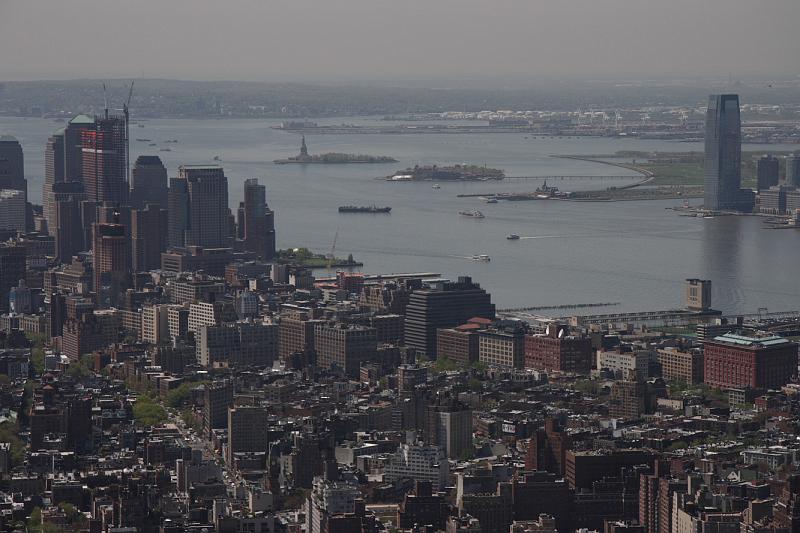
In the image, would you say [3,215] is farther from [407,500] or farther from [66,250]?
[407,500]

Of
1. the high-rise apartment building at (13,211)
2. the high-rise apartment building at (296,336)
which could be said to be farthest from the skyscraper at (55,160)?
the high-rise apartment building at (296,336)

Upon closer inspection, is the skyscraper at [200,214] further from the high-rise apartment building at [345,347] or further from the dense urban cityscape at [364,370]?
the high-rise apartment building at [345,347]

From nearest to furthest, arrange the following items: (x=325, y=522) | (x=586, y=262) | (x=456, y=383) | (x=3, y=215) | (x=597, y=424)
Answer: (x=325, y=522) → (x=597, y=424) → (x=456, y=383) → (x=586, y=262) → (x=3, y=215)

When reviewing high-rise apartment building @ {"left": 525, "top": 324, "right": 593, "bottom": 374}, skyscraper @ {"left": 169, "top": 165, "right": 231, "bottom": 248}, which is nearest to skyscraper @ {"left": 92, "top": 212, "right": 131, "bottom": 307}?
skyscraper @ {"left": 169, "top": 165, "right": 231, "bottom": 248}

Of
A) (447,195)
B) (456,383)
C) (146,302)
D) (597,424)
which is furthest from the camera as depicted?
(447,195)

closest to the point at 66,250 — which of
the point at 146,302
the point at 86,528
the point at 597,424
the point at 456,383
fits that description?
the point at 146,302

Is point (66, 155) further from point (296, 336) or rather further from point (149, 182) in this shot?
point (296, 336)
